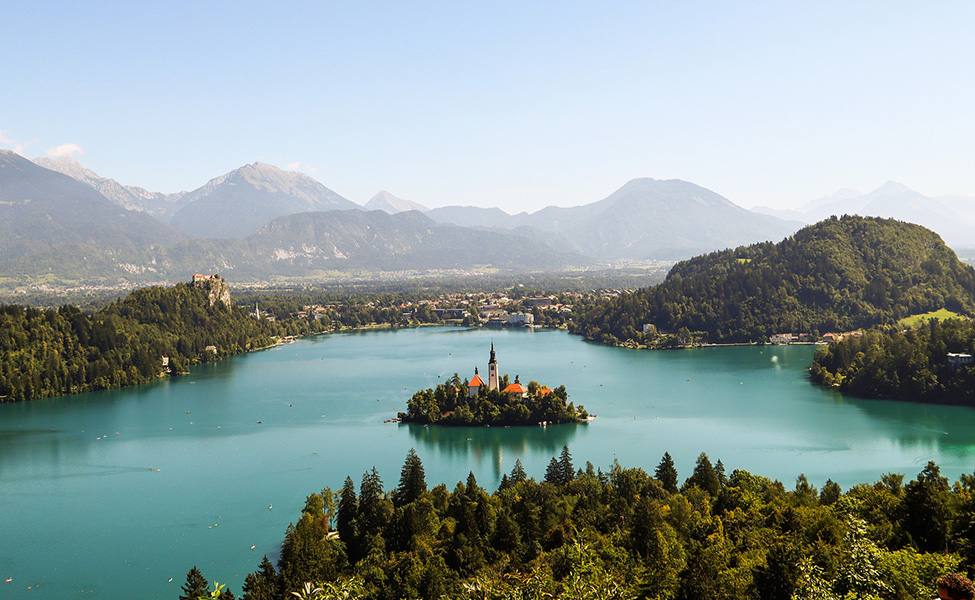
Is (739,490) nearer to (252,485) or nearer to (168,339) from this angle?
(252,485)

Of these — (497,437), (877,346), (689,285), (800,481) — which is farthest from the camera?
(689,285)

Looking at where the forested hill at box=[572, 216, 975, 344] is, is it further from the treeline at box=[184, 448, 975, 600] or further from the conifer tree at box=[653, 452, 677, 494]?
the treeline at box=[184, 448, 975, 600]

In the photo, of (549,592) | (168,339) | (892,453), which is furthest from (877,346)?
(168,339)

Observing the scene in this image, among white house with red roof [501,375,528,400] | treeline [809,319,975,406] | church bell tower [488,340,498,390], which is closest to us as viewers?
white house with red roof [501,375,528,400]

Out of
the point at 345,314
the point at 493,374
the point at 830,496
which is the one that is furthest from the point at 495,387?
the point at 345,314

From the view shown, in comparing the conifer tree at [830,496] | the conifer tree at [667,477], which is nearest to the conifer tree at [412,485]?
the conifer tree at [667,477]

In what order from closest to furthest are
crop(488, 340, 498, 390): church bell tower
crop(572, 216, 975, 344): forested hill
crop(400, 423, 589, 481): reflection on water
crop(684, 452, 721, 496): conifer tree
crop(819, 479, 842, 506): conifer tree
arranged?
crop(819, 479, 842, 506): conifer tree < crop(684, 452, 721, 496): conifer tree < crop(400, 423, 589, 481): reflection on water < crop(488, 340, 498, 390): church bell tower < crop(572, 216, 975, 344): forested hill

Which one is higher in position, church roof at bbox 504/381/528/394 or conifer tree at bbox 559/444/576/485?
church roof at bbox 504/381/528/394

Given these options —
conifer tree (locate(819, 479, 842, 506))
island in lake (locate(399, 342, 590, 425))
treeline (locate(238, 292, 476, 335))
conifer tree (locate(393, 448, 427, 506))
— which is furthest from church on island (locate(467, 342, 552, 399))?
treeline (locate(238, 292, 476, 335))
